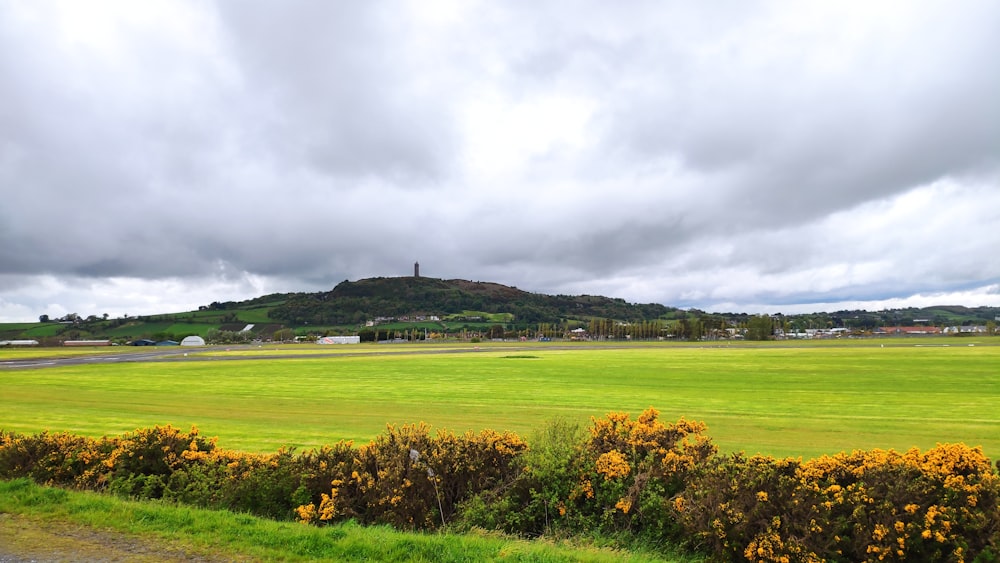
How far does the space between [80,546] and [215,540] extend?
4.90 ft

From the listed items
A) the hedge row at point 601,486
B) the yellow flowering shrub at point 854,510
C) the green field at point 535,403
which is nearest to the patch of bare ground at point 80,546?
the hedge row at point 601,486

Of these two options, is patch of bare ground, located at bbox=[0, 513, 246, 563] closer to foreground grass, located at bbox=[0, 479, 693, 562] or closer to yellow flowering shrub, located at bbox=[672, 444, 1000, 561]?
foreground grass, located at bbox=[0, 479, 693, 562]

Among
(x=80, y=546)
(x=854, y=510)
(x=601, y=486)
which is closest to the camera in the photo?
(x=854, y=510)

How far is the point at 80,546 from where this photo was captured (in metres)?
6.37

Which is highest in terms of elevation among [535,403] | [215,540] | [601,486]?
[601,486]

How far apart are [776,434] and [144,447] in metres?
15.7

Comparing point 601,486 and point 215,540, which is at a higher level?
point 601,486

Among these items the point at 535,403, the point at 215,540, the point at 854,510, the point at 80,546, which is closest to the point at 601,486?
the point at 854,510

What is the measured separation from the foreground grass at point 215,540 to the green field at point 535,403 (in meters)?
7.07

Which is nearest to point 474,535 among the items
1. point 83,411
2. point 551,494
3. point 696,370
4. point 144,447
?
point 551,494

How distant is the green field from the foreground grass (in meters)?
7.07

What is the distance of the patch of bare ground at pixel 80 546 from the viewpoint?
6.01m

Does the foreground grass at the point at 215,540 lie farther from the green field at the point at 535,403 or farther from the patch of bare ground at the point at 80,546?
the green field at the point at 535,403

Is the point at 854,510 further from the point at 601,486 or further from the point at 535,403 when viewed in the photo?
the point at 535,403
